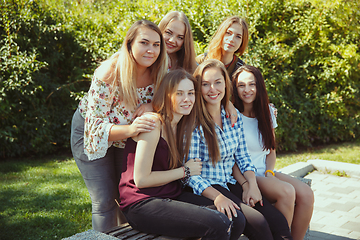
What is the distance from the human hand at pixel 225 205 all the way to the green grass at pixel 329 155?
345 cm

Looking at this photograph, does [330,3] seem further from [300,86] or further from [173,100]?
[173,100]

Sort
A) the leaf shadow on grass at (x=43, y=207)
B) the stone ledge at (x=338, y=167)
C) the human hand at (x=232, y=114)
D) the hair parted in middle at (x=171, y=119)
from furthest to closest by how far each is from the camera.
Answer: the stone ledge at (x=338, y=167) < the leaf shadow on grass at (x=43, y=207) < the human hand at (x=232, y=114) < the hair parted in middle at (x=171, y=119)

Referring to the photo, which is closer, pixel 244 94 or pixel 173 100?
pixel 173 100

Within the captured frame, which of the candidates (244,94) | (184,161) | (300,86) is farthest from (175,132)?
(300,86)

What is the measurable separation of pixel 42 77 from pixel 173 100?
4.05m

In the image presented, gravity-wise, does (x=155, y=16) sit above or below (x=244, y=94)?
above

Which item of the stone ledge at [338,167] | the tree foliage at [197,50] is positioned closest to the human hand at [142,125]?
the tree foliage at [197,50]

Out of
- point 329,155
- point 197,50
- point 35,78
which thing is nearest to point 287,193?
point 197,50

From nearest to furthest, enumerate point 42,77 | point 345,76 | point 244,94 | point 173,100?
point 173,100, point 244,94, point 42,77, point 345,76

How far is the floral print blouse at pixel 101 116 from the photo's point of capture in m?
2.43

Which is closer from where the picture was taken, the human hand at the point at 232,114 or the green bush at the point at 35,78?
the human hand at the point at 232,114

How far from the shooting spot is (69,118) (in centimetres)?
604

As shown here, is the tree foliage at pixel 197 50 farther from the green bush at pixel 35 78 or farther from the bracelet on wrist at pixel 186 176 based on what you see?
the bracelet on wrist at pixel 186 176

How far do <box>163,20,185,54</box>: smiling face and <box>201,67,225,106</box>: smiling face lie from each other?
0.45 meters
